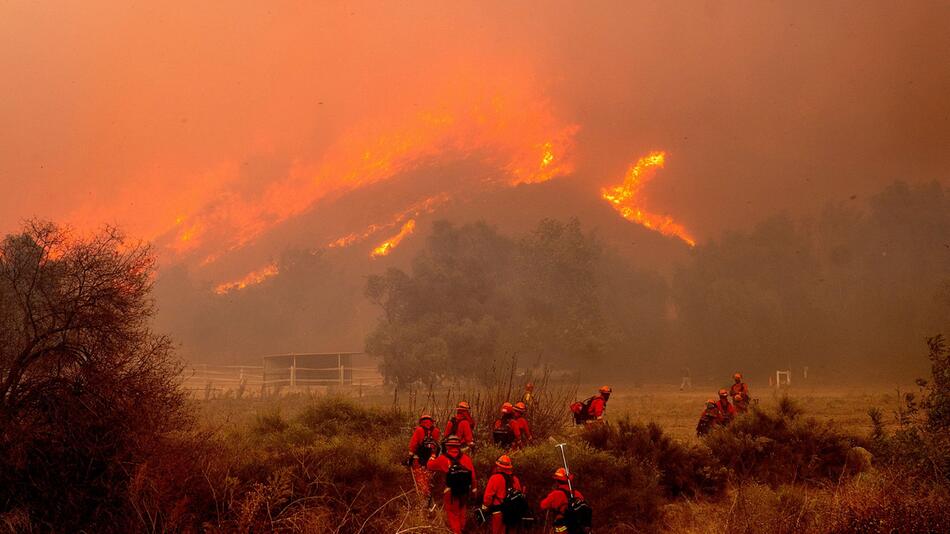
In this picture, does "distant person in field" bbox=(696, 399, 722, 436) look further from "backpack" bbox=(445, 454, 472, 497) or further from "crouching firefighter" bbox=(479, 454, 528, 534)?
"backpack" bbox=(445, 454, 472, 497)

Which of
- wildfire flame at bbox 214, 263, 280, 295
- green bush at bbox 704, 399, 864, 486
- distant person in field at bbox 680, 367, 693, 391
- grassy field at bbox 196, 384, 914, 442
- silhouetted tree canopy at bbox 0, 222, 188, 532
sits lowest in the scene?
distant person in field at bbox 680, 367, 693, 391

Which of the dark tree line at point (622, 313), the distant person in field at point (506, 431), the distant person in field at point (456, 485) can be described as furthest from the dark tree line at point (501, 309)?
the distant person in field at point (456, 485)

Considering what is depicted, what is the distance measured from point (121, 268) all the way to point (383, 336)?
46.0 meters

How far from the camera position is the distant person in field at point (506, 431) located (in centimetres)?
1700

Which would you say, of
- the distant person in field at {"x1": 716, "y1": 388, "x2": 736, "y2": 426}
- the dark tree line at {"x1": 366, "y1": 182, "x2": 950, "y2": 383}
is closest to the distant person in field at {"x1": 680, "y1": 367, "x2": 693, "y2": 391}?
the dark tree line at {"x1": 366, "y1": 182, "x2": 950, "y2": 383}

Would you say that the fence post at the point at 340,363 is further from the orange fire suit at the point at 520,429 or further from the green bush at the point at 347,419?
the orange fire suit at the point at 520,429

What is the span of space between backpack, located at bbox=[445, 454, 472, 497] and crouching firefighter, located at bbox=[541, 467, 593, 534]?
169 cm

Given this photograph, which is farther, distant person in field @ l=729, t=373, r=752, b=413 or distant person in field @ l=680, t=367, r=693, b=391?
distant person in field @ l=680, t=367, r=693, b=391

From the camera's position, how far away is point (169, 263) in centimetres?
15550

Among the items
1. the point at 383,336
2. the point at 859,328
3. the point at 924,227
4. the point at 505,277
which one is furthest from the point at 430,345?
the point at 924,227

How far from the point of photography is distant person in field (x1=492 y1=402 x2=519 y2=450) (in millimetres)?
17000

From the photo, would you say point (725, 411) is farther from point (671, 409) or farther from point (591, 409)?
point (671, 409)

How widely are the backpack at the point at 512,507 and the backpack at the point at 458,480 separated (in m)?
0.80

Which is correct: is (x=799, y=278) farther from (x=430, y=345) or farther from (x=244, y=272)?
(x=244, y=272)
